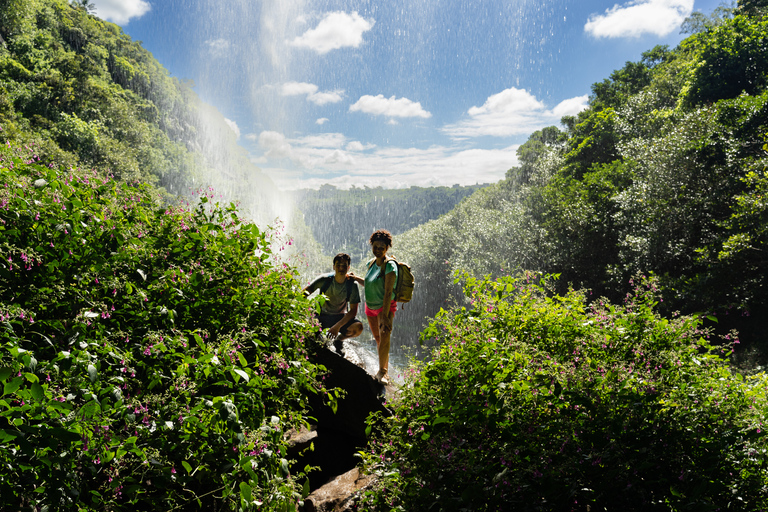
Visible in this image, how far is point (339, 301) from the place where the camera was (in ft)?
21.0

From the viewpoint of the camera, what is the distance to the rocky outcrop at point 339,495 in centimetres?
375

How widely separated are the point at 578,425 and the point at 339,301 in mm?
4309

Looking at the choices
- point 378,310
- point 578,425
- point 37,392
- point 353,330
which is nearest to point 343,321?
point 353,330

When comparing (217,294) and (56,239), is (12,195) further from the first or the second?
(217,294)

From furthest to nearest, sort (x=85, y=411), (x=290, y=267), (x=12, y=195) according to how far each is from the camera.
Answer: (x=290, y=267) → (x=12, y=195) → (x=85, y=411)

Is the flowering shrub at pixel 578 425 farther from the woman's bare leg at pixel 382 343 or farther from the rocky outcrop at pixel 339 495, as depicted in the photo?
Answer: the woman's bare leg at pixel 382 343

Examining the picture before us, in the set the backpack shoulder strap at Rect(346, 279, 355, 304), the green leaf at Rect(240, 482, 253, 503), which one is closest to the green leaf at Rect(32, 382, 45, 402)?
the green leaf at Rect(240, 482, 253, 503)

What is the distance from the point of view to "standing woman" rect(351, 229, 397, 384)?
5.56 metres

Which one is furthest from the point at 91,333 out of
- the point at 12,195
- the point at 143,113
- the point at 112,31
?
the point at 112,31

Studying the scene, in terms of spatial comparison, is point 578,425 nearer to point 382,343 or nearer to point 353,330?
point 382,343

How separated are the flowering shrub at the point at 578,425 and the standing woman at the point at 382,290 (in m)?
2.11

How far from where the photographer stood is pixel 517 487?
2436mm

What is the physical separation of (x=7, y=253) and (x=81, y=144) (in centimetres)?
3198

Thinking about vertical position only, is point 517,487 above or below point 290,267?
below
